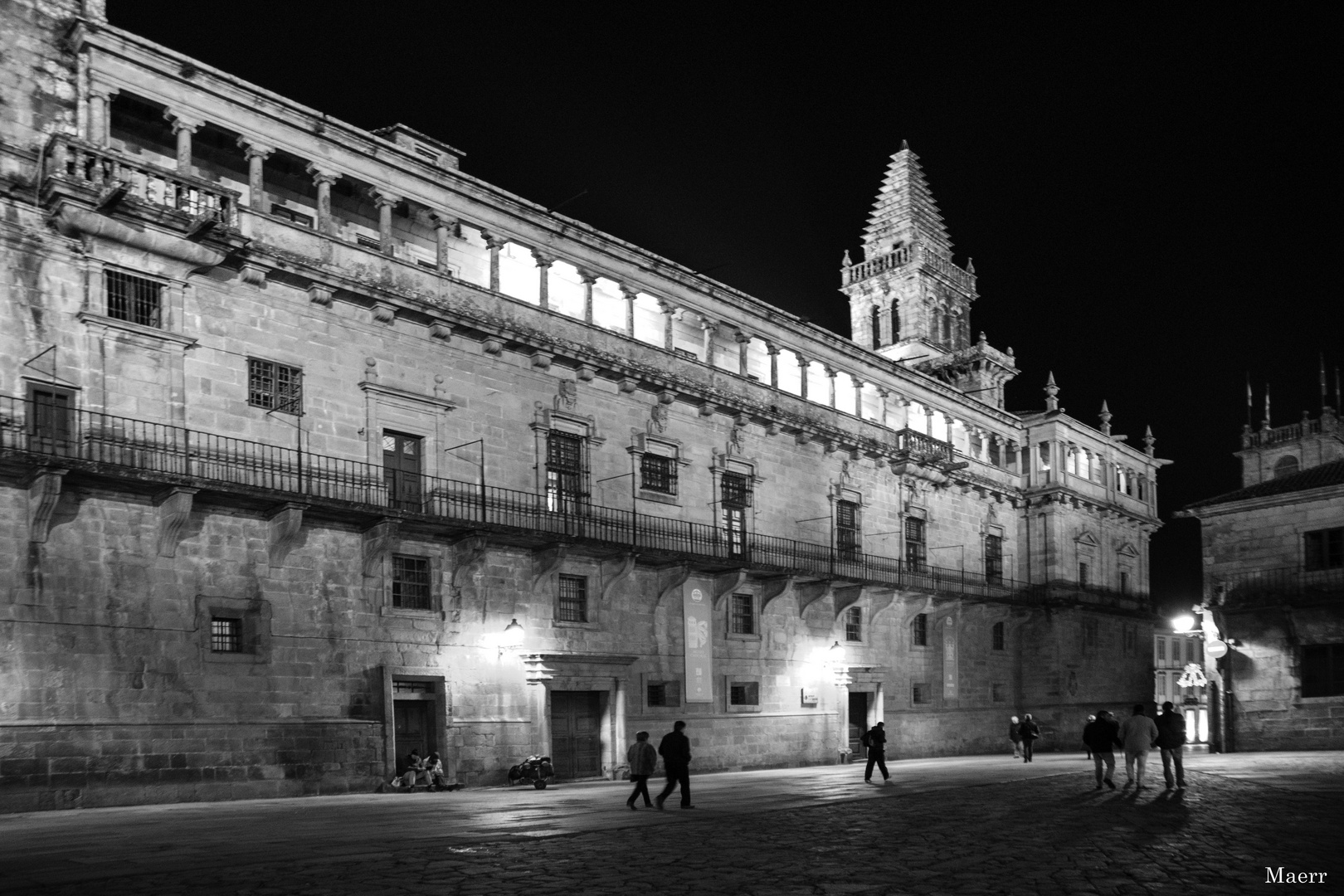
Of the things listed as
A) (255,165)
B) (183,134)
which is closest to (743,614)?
(255,165)

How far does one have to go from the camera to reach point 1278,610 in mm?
38406

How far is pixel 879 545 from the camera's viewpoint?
4278 cm

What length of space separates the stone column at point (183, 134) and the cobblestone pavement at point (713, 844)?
11.7m

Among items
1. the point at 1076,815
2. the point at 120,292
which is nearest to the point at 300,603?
the point at 120,292

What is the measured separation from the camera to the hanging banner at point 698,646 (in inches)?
1310

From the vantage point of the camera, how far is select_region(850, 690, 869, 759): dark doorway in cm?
3981

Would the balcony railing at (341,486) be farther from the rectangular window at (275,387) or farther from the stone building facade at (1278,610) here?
the stone building facade at (1278,610)

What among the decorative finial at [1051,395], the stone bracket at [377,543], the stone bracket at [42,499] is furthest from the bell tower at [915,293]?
the stone bracket at [42,499]

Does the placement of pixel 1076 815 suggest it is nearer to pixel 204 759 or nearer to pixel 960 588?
pixel 204 759

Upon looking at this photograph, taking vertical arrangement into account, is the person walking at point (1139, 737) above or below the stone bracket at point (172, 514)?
below

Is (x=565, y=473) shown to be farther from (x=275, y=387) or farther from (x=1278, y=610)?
(x=1278, y=610)

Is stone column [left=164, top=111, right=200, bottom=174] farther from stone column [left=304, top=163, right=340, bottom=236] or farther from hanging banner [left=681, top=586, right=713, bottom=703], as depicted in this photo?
hanging banner [left=681, top=586, right=713, bottom=703]

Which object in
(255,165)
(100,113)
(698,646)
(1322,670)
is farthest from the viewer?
(1322,670)

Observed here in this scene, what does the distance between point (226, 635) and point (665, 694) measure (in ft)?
40.4
